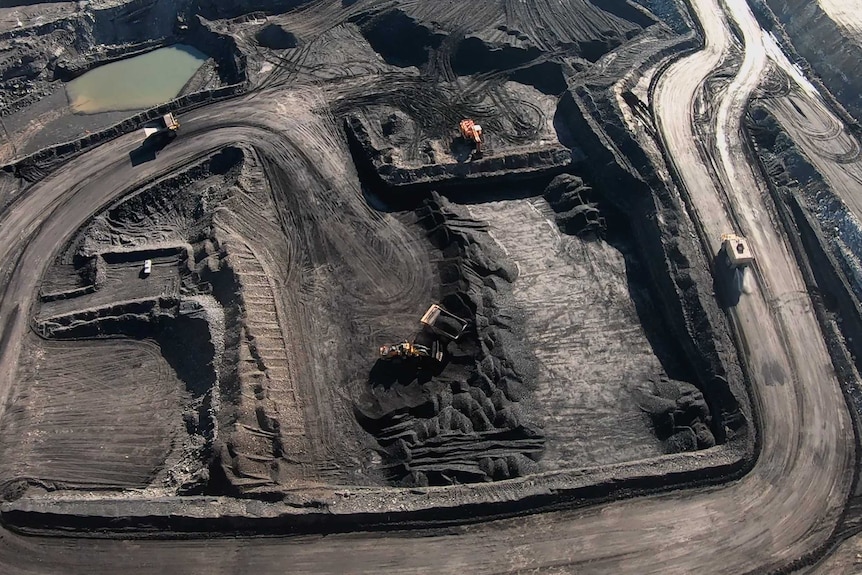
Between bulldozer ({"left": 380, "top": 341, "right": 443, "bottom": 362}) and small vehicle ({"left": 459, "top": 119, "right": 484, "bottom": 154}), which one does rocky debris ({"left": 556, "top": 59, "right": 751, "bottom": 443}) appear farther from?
bulldozer ({"left": 380, "top": 341, "right": 443, "bottom": 362})

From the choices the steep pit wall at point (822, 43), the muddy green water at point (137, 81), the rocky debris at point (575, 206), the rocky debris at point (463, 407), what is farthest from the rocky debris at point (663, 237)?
the muddy green water at point (137, 81)

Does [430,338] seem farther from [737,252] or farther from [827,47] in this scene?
[827,47]

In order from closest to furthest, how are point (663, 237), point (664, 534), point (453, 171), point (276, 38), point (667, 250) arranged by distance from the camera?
1. point (664, 534)
2. point (667, 250)
3. point (663, 237)
4. point (453, 171)
5. point (276, 38)

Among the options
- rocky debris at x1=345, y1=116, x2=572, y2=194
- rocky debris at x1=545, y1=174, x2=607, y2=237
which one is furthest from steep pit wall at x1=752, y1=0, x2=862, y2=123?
rocky debris at x1=345, y1=116, x2=572, y2=194

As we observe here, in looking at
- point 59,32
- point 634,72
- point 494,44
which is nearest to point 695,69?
point 634,72

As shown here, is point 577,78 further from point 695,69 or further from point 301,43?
point 301,43

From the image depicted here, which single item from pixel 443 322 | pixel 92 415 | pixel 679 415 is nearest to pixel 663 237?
pixel 679 415

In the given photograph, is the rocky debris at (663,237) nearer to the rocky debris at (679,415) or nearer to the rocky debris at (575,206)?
the rocky debris at (679,415)
